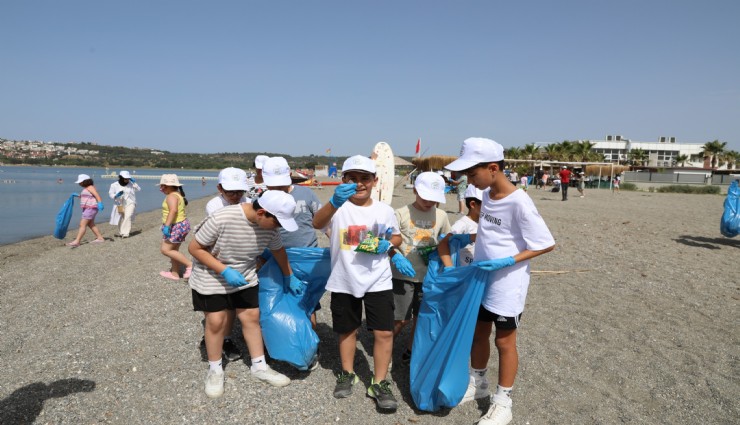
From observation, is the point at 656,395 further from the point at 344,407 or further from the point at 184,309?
the point at 184,309

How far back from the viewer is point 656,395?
3.30 metres

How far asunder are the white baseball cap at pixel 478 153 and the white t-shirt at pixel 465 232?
2.86ft

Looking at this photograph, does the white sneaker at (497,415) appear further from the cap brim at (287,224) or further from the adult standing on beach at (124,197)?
the adult standing on beach at (124,197)

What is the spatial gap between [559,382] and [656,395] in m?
0.68

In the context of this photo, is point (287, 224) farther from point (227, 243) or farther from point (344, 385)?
point (344, 385)

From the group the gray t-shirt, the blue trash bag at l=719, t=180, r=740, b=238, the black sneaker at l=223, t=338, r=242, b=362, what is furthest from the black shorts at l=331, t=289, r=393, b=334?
the blue trash bag at l=719, t=180, r=740, b=238

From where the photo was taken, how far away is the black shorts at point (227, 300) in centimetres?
308

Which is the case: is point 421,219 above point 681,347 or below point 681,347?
above

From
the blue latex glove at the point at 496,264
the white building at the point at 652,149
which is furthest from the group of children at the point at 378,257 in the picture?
the white building at the point at 652,149

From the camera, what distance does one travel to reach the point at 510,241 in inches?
106

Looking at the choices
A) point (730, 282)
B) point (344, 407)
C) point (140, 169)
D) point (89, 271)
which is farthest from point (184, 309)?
point (140, 169)

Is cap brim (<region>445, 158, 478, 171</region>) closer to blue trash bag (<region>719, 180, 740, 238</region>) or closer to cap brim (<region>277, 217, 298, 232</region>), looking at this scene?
cap brim (<region>277, 217, 298, 232</region>)

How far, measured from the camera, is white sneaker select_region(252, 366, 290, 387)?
327 cm

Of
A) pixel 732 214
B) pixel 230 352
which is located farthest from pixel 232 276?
pixel 732 214
